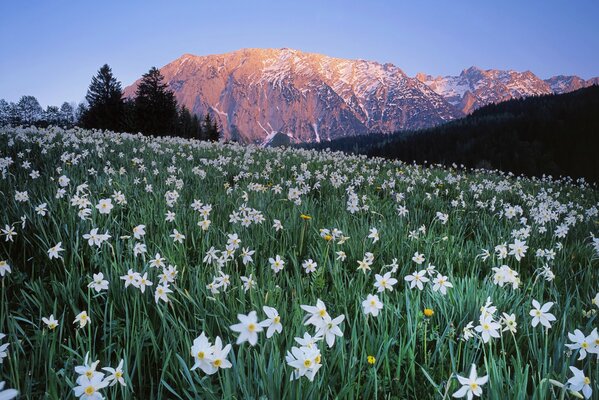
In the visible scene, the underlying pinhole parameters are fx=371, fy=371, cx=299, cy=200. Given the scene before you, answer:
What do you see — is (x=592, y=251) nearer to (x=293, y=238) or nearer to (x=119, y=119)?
(x=293, y=238)

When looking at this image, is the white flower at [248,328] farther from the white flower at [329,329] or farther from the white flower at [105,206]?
the white flower at [105,206]

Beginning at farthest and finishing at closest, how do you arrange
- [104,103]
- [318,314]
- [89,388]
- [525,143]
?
1. [104,103]
2. [525,143]
3. [318,314]
4. [89,388]

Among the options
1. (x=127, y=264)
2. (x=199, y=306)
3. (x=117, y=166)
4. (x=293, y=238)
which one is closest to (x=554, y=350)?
(x=199, y=306)

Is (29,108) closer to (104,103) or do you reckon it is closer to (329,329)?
(104,103)

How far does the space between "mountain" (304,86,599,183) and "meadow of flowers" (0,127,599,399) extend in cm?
5007

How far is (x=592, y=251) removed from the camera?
4.14 metres

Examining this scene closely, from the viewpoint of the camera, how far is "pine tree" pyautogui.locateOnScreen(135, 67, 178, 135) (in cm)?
6191

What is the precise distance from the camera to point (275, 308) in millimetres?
2131

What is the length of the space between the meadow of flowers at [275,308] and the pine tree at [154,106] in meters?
61.6

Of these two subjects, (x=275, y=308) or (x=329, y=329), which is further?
(x=275, y=308)

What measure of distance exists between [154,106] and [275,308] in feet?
222

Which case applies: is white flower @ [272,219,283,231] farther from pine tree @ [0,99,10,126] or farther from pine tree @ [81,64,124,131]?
pine tree @ [0,99,10,126]

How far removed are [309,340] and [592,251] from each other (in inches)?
168

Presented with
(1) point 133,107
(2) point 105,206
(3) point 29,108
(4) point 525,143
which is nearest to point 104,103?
(1) point 133,107
